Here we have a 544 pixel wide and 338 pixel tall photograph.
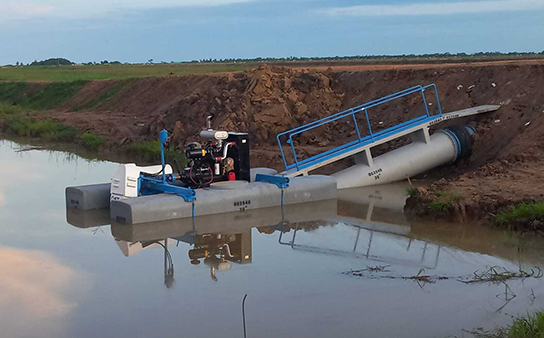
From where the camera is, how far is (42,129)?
1223 inches

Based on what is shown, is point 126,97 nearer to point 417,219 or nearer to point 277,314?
point 417,219

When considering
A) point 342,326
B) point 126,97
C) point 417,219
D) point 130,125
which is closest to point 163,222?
point 417,219

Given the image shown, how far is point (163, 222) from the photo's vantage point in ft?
45.5

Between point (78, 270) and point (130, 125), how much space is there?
18.8m

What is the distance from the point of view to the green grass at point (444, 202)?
14031 mm

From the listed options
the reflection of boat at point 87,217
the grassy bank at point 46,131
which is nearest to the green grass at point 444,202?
the reflection of boat at point 87,217

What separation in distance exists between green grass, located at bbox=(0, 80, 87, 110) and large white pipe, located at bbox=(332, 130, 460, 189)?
92.2ft

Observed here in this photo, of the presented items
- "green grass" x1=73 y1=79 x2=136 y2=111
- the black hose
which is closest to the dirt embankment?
the black hose

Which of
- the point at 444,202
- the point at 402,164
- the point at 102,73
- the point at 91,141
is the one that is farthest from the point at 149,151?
the point at 102,73

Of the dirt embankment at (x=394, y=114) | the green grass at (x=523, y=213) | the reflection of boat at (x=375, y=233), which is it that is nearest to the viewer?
the reflection of boat at (x=375, y=233)

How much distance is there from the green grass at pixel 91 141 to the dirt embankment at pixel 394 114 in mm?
418

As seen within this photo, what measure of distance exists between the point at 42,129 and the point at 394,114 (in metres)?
14.9

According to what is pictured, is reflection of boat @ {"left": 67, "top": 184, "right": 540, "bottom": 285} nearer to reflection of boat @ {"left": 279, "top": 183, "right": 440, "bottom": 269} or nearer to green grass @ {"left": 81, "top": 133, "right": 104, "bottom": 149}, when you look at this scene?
reflection of boat @ {"left": 279, "top": 183, "right": 440, "bottom": 269}

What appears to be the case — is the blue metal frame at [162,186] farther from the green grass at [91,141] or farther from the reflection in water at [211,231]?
the green grass at [91,141]
